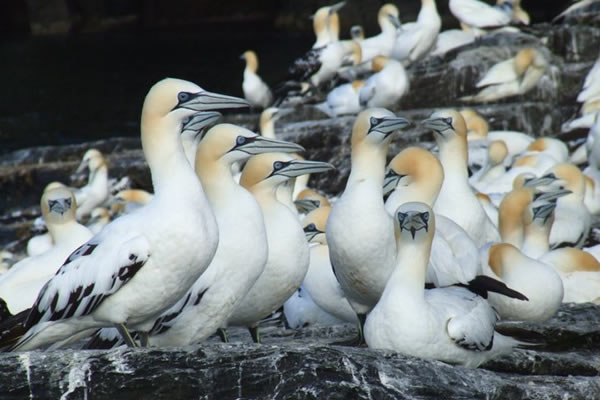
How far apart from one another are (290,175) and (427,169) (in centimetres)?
104

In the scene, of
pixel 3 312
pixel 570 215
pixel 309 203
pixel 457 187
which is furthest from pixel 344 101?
pixel 3 312

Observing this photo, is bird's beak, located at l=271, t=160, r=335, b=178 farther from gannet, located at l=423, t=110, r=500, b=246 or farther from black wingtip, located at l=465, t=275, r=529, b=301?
gannet, located at l=423, t=110, r=500, b=246

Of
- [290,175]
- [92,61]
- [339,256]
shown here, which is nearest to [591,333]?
[339,256]

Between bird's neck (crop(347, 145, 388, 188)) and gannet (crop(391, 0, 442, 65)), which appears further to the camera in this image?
gannet (crop(391, 0, 442, 65))

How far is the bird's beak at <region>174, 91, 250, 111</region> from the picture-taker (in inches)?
204

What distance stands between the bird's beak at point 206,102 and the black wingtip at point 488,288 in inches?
62.5

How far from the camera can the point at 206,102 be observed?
203 inches

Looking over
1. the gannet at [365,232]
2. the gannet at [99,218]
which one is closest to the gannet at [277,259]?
the gannet at [365,232]

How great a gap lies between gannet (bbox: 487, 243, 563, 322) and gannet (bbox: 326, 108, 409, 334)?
955 millimetres

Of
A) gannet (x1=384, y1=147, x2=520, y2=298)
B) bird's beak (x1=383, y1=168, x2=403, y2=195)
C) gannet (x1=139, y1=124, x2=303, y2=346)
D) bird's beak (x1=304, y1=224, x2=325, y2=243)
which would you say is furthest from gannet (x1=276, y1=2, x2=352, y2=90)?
gannet (x1=139, y1=124, x2=303, y2=346)

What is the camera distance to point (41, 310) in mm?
5062

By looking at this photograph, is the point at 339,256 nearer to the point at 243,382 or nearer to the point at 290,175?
the point at 290,175

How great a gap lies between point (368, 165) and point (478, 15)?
12173 mm

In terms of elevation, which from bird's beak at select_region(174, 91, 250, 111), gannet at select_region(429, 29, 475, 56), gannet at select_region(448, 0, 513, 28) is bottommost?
gannet at select_region(429, 29, 475, 56)
